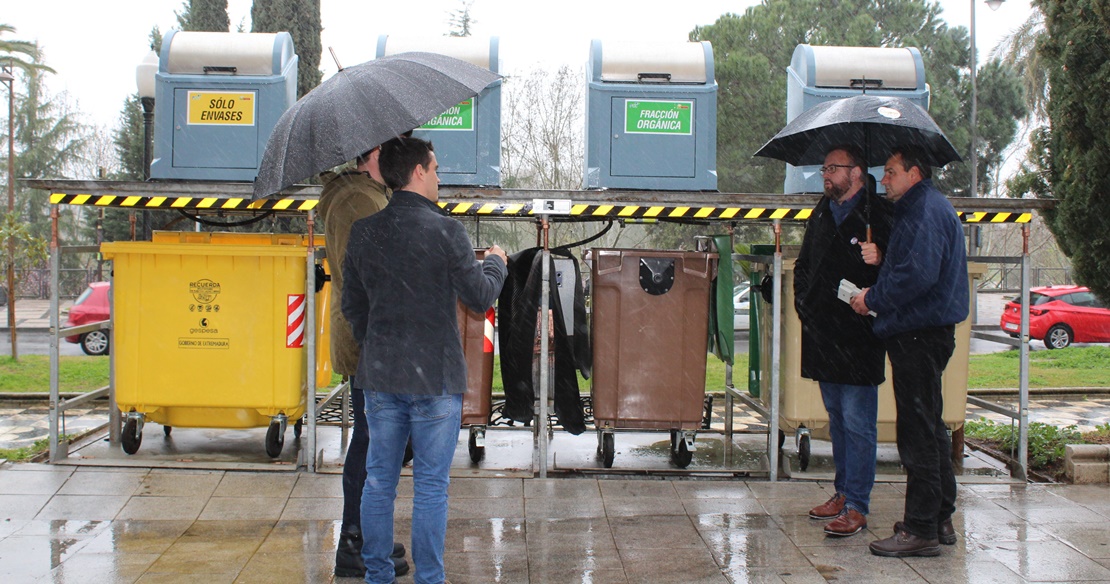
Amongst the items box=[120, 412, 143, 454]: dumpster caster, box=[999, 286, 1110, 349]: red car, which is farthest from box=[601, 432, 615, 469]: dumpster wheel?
box=[999, 286, 1110, 349]: red car

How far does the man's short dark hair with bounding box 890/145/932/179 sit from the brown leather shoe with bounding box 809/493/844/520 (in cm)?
179

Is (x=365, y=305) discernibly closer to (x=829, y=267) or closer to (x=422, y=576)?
(x=422, y=576)

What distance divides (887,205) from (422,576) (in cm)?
297

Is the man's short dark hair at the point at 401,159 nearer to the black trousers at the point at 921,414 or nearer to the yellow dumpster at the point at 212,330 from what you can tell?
the black trousers at the point at 921,414

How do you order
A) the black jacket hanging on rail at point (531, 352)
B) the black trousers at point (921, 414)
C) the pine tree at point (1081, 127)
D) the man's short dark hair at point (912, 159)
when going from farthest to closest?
1. the pine tree at point (1081, 127)
2. the black jacket hanging on rail at point (531, 352)
3. the man's short dark hair at point (912, 159)
4. the black trousers at point (921, 414)

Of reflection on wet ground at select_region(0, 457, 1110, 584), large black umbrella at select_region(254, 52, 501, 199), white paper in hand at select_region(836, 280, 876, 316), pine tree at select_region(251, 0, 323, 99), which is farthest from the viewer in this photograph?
→ pine tree at select_region(251, 0, 323, 99)

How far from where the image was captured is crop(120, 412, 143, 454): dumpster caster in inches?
246

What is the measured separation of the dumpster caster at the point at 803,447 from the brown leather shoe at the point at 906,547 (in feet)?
5.19

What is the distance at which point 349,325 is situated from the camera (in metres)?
4.07

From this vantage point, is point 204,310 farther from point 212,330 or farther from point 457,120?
point 457,120

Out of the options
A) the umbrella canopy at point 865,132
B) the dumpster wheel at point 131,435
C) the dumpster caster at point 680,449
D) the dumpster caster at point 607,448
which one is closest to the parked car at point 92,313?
the dumpster wheel at point 131,435

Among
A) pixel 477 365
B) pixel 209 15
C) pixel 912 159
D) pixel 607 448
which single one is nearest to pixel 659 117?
pixel 912 159

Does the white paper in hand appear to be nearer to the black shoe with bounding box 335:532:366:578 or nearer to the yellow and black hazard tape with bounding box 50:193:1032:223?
the yellow and black hazard tape with bounding box 50:193:1032:223

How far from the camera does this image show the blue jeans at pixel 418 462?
12.0ft
